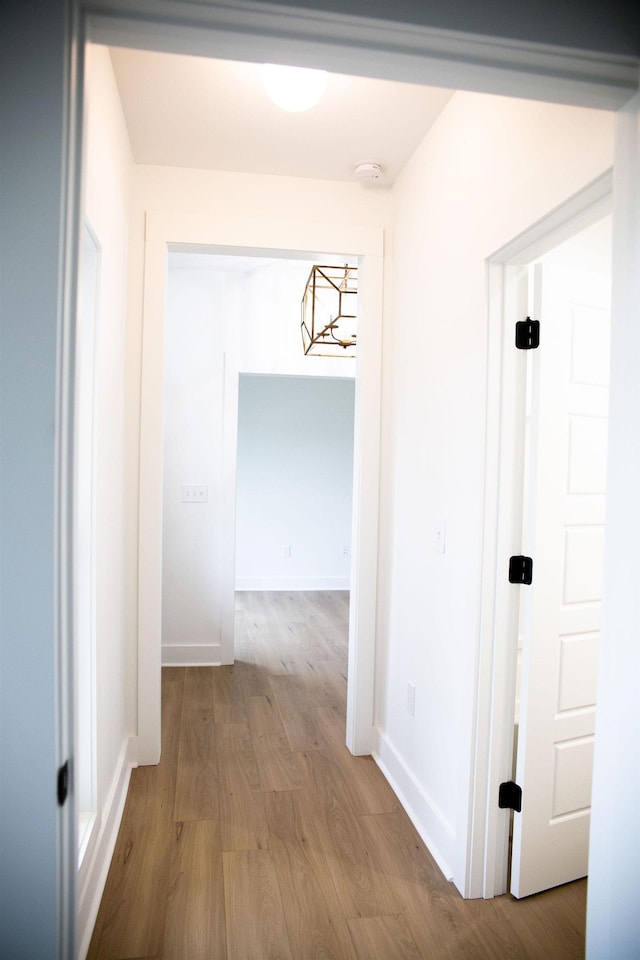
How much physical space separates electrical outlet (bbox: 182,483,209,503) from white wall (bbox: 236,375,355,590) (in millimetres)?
2592

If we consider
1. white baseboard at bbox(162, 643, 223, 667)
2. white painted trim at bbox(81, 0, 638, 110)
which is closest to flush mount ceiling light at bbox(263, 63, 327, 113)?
white painted trim at bbox(81, 0, 638, 110)

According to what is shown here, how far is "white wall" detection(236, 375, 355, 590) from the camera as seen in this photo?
23.0 feet

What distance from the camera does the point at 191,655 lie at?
4379 millimetres

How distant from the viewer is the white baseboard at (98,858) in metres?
1.77

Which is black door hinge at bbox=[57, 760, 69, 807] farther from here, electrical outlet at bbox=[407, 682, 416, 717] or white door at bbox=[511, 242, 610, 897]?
electrical outlet at bbox=[407, 682, 416, 717]

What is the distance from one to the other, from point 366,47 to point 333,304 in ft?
10.5

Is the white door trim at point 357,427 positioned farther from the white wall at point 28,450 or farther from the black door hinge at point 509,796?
the white wall at point 28,450

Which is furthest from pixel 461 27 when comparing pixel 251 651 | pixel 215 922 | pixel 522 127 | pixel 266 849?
pixel 251 651

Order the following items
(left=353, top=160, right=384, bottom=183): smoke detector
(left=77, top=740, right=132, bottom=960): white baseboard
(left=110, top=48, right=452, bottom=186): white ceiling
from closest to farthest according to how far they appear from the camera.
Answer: (left=77, top=740, right=132, bottom=960): white baseboard < (left=110, top=48, right=452, bottom=186): white ceiling < (left=353, top=160, right=384, bottom=183): smoke detector

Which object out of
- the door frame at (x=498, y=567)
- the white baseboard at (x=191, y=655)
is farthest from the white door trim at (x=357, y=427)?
the white baseboard at (x=191, y=655)

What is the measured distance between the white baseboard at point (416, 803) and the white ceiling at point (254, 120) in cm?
252

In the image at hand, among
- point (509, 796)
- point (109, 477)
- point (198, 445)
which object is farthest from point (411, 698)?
point (198, 445)

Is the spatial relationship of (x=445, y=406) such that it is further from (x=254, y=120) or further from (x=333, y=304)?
(x=333, y=304)

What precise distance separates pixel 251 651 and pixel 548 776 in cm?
300
